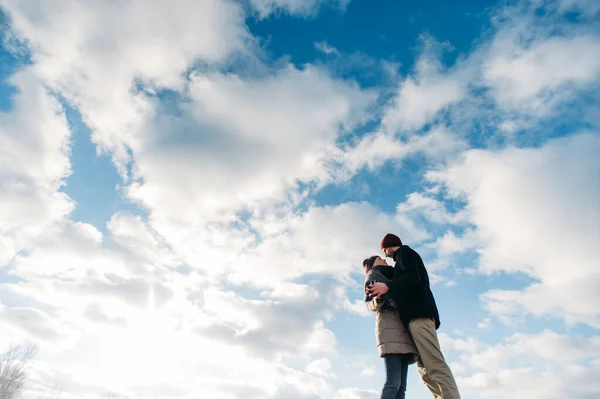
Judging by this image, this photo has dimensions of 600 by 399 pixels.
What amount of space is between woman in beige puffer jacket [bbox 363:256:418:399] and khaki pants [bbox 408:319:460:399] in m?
0.12

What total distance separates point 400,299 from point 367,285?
43cm

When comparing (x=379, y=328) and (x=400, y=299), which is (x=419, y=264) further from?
(x=379, y=328)

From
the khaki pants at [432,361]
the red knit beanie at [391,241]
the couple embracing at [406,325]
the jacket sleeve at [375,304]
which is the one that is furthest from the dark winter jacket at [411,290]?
the red knit beanie at [391,241]

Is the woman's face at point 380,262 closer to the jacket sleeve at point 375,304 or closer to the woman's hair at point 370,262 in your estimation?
the woman's hair at point 370,262

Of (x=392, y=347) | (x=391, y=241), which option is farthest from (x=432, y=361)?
(x=391, y=241)

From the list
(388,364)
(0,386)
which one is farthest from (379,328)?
(0,386)

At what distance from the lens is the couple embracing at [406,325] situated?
4102mm

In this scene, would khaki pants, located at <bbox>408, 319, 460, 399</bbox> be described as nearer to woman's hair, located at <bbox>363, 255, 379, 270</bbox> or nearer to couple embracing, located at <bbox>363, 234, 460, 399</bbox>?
couple embracing, located at <bbox>363, 234, 460, 399</bbox>

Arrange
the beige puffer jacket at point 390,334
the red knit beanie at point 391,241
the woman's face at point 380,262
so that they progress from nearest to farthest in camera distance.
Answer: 1. the beige puffer jacket at point 390,334
2. the woman's face at point 380,262
3. the red knit beanie at point 391,241

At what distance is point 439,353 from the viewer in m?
4.14

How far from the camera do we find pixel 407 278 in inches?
171

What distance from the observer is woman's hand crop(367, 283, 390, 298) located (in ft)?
14.1

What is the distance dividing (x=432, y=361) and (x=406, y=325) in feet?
1.56

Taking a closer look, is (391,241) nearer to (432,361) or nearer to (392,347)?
(392,347)
